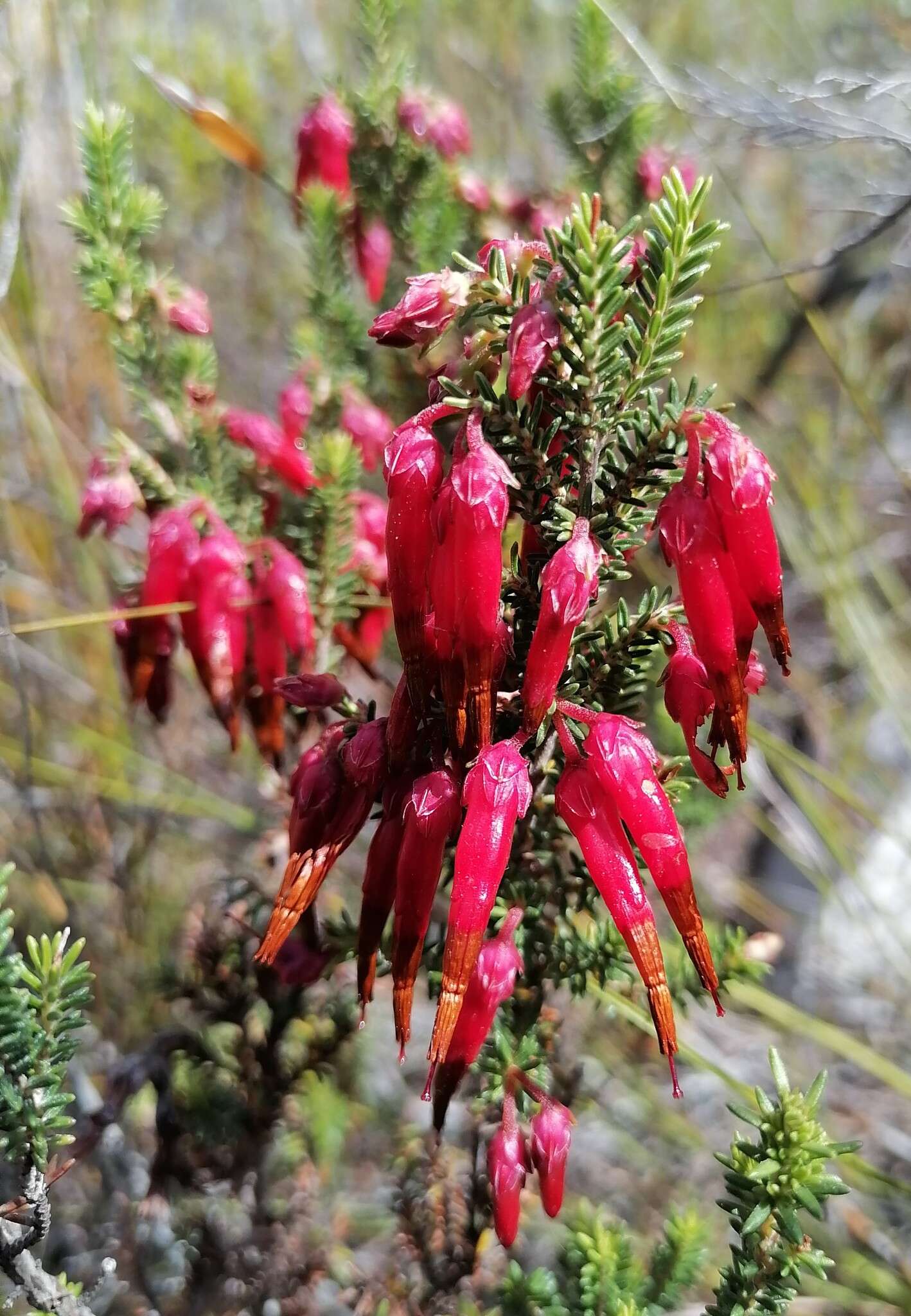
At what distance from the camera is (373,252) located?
244 cm

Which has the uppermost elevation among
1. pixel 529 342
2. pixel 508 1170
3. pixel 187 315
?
pixel 187 315

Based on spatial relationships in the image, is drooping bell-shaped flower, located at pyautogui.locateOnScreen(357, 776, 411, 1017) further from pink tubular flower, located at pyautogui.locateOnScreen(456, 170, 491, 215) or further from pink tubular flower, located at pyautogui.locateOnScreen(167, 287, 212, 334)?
pink tubular flower, located at pyautogui.locateOnScreen(456, 170, 491, 215)

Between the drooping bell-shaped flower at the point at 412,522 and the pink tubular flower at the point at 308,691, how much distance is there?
32 cm

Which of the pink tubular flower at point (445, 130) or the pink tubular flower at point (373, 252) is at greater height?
the pink tubular flower at point (445, 130)

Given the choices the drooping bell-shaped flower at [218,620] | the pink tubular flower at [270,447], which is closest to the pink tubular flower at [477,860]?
the drooping bell-shaped flower at [218,620]

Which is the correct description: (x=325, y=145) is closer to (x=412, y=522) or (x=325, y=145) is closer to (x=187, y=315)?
(x=187, y=315)

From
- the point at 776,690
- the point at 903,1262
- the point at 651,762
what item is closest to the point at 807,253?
the point at 776,690

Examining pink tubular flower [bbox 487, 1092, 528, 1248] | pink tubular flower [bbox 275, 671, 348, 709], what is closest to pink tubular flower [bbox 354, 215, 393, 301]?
pink tubular flower [bbox 275, 671, 348, 709]

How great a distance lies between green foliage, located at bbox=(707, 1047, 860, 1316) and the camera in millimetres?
1005

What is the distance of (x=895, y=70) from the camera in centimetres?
327

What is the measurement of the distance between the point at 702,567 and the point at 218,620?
906mm

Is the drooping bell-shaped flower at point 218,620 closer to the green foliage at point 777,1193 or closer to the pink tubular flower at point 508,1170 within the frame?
the pink tubular flower at point 508,1170

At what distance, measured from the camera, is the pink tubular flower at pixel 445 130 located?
2.37 m

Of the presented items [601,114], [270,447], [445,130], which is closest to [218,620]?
[270,447]
